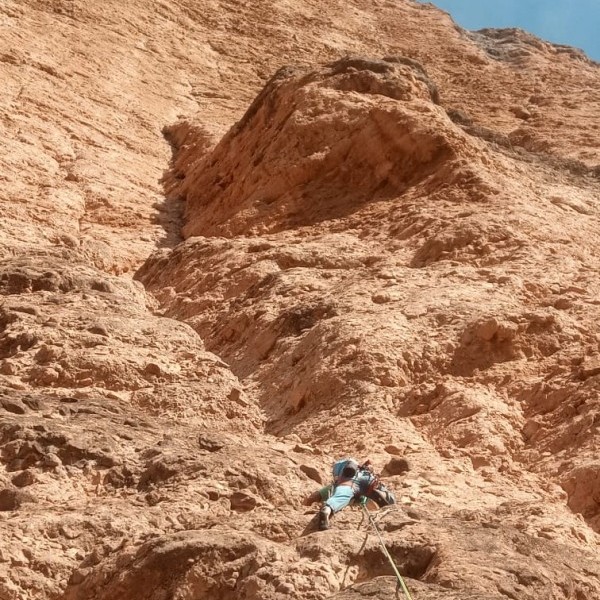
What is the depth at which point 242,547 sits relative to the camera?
6.16m

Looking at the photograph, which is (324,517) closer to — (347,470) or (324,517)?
(324,517)

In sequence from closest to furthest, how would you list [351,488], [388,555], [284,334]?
[388,555], [351,488], [284,334]

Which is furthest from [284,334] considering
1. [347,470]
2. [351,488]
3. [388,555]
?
[388,555]

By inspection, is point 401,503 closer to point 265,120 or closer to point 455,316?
point 455,316

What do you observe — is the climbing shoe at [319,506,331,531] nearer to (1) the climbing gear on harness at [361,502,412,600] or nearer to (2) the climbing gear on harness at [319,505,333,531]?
(2) the climbing gear on harness at [319,505,333,531]

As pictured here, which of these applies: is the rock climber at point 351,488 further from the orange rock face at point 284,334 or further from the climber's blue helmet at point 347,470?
the orange rock face at point 284,334

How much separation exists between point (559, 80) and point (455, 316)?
15033 millimetres

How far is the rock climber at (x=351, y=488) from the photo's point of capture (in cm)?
688

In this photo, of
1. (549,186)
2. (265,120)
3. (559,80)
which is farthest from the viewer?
(559,80)

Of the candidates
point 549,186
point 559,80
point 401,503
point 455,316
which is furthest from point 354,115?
point 559,80

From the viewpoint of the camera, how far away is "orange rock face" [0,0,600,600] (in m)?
6.38

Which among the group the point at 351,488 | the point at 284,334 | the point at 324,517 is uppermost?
the point at 284,334

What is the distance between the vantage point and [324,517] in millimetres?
6523

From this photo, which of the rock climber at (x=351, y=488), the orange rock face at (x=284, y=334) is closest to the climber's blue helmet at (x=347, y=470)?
the rock climber at (x=351, y=488)
